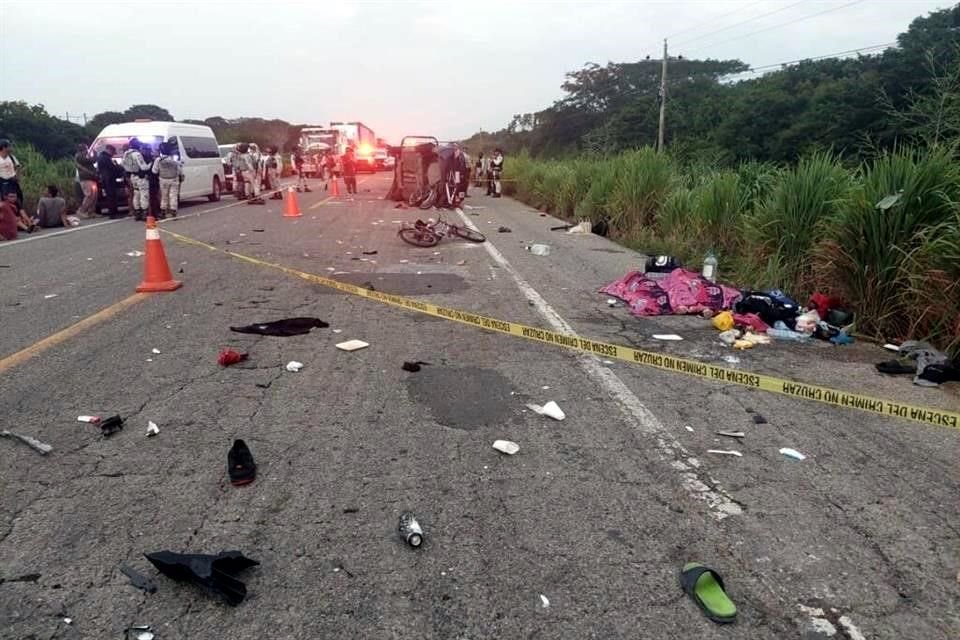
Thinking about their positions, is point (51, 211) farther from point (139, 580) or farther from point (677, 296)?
A: point (139, 580)

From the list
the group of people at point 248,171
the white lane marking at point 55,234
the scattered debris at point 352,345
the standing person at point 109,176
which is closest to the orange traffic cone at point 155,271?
the scattered debris at point 352,345

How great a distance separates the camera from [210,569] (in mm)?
2727

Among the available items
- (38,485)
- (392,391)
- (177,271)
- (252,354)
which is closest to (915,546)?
(392,391)

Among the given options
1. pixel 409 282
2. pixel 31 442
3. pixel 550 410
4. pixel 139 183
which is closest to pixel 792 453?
pixel 550 410

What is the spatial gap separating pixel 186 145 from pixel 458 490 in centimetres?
1853

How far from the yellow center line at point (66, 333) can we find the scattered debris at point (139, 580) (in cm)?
324

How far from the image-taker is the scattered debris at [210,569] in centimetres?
267

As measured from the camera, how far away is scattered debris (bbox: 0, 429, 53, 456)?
12.8 ft

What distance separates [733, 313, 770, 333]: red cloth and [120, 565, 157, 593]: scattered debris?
565 cm

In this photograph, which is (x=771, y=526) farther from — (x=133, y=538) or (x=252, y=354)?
(x=252, y=354)

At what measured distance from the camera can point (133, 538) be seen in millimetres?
3049

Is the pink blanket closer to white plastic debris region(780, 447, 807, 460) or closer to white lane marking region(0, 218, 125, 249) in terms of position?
white plastic debris region(780, 447, 807, 460)

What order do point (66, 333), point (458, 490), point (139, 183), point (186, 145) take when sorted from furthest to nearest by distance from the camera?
point (186, 145) < point (139, 183) < point (66, 333) < point (458, 490)

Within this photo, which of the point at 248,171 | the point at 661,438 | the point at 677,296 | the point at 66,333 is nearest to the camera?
the point at 661,438
